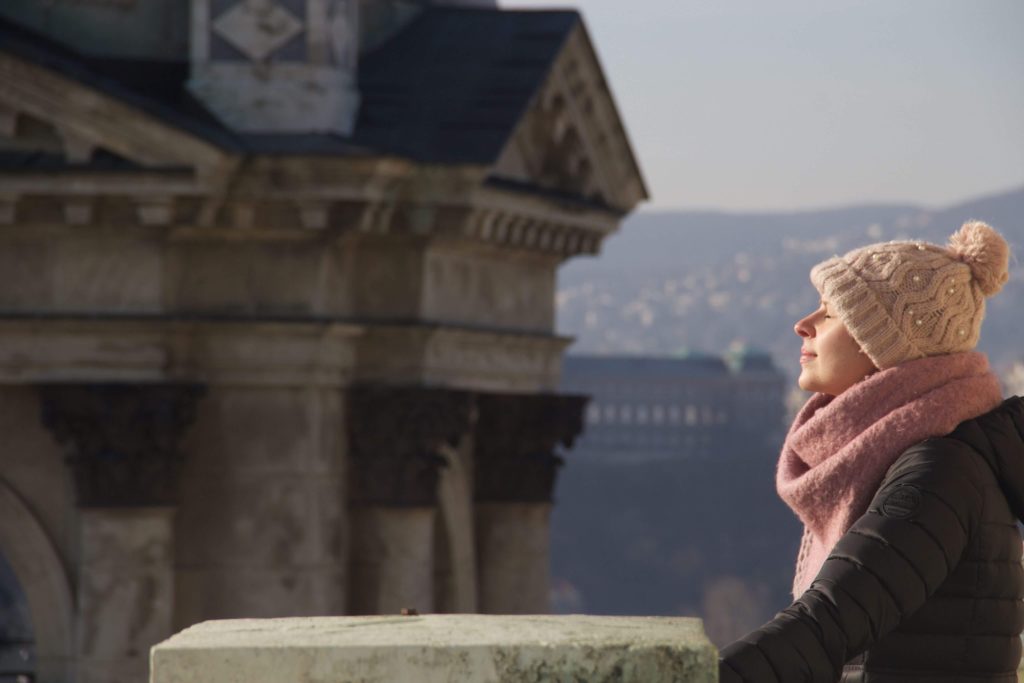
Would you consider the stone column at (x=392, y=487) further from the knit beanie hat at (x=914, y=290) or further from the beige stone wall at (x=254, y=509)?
the knit beanie hat at (x=914, y=290)

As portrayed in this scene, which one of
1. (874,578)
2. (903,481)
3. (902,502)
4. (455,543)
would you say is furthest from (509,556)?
(874,578)

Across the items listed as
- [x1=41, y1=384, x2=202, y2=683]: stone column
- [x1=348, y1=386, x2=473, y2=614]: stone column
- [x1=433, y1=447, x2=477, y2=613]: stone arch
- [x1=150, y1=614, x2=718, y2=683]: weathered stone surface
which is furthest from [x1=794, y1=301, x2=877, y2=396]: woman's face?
[x1=433, y1=447, x2=477, y2=613]: stone arch

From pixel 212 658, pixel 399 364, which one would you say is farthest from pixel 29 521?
pixel 212 658

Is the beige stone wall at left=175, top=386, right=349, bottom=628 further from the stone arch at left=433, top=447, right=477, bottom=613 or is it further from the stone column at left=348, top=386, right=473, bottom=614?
the stone arch at left=433, top=447, right=477, bottom=613

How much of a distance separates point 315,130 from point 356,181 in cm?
71

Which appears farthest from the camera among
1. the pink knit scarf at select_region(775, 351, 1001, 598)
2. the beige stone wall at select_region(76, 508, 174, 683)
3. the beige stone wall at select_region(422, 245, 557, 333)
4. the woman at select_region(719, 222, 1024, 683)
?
the beige stone wall at select_region(422, 245, 557, 333)

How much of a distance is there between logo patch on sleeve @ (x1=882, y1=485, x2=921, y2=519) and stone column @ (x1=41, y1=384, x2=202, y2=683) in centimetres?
1617

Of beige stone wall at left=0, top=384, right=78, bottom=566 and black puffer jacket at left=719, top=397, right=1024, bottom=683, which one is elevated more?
beige stone wall at left=0, top=384, right=78, bottom=566

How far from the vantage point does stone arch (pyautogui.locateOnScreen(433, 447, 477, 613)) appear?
25.9 meters

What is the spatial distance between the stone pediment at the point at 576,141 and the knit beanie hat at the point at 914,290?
1642cm

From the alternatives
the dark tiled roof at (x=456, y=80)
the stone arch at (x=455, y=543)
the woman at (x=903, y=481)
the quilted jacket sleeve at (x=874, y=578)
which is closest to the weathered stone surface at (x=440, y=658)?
the quilted jacket sleeve at (x=874, y=578)

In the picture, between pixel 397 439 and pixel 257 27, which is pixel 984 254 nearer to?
pixel 257 27

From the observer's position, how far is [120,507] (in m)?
22.1

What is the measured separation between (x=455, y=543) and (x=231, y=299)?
452 centimetres
